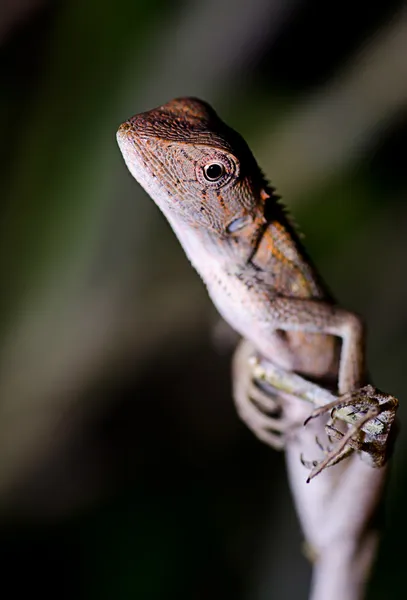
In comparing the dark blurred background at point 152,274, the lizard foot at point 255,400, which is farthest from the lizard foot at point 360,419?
the dark blurred background at point 152,274

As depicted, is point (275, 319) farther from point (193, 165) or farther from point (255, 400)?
point (193, 165)

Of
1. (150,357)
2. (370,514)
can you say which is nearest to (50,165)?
(150,357)

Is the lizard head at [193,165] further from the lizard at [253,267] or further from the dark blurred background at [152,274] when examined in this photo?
the dark blurred background at [152,274]

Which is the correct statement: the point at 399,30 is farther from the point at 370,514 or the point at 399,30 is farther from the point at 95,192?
the point at 370,514

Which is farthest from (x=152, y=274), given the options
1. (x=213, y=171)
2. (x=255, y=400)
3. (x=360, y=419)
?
(x=360, y=419)

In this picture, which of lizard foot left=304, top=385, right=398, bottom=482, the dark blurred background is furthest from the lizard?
the dark blurred background

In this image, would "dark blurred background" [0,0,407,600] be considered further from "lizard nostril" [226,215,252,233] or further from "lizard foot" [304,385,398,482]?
"lizard foot" [304,385,398,482]
